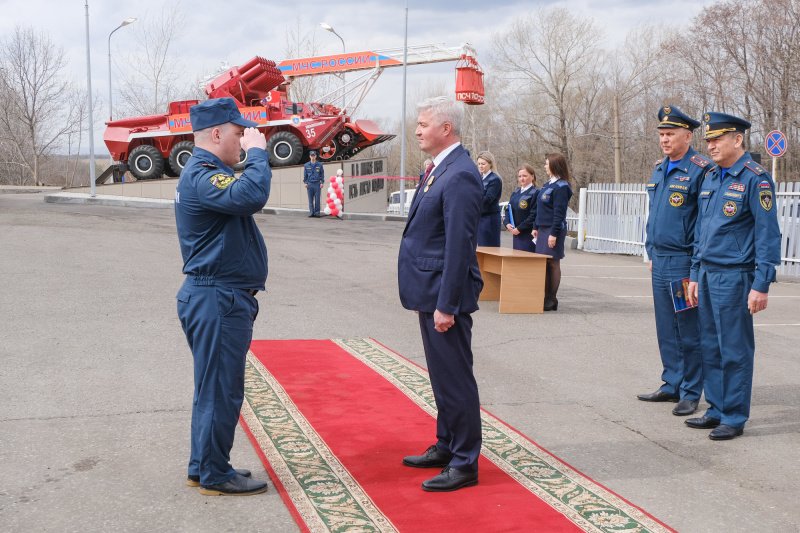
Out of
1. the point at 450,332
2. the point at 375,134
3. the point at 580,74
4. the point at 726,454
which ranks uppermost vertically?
the point at 580,74

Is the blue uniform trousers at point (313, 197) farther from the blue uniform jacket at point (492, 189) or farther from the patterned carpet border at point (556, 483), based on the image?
the patterned carpet border at point (556, 483)

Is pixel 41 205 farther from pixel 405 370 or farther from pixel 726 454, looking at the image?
pixel 726 454

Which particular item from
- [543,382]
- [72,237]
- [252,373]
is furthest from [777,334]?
[72,237]

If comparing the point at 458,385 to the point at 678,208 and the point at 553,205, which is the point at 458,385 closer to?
the point at 678,208

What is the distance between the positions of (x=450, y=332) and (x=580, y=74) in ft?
140

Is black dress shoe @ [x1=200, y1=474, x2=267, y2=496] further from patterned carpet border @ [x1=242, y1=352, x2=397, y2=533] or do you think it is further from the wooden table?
the wooden table

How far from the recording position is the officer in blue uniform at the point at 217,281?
328 centimetres

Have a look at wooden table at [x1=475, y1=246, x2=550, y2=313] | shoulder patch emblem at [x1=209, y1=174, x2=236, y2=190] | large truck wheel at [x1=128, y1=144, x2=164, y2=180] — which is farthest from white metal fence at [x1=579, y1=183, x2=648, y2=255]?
large truck wheel at [x1=128, y1=144, x2=164, y2=180]

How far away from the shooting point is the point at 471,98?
68.3 ft

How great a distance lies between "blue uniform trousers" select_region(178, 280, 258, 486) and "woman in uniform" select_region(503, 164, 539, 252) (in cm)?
563

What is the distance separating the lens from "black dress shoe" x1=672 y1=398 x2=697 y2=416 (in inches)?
190

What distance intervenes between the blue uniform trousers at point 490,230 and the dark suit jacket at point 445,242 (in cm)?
545

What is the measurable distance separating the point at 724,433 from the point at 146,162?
77.8 feet

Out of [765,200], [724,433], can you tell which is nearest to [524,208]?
[765,200]
